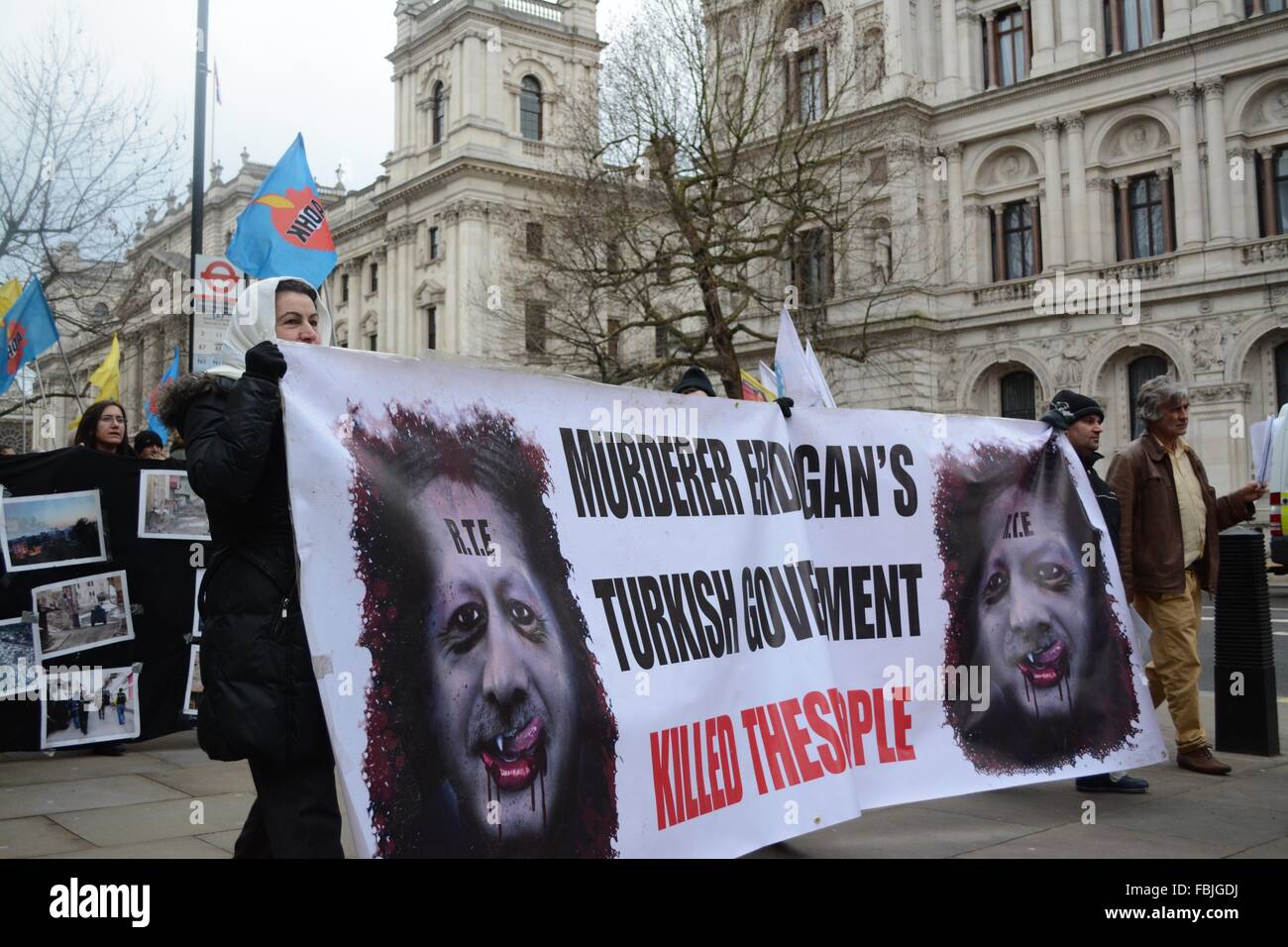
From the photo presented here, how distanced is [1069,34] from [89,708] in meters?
34.6

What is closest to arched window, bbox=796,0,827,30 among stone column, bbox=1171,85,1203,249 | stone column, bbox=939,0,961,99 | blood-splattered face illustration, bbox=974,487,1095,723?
stone column, bbox=939,0,961,99

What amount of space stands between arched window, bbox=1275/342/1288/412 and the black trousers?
31811 millimetres

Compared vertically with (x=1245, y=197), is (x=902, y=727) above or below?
below

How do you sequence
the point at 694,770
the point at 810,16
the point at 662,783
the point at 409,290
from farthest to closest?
the point at 409,290
the point at 810,16
the point at 694,770
the point at 662,783

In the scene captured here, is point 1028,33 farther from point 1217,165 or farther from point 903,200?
point 1217,165

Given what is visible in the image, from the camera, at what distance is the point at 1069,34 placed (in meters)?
34.2

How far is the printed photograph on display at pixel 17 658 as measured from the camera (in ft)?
22.2

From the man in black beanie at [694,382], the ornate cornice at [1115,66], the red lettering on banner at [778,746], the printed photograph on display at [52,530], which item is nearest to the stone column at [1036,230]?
the ornate cornice at [1115,66]

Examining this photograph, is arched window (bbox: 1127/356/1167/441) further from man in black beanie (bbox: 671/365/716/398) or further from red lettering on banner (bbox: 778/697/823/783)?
red lettering on banner (bbox: 778/697/823/783)

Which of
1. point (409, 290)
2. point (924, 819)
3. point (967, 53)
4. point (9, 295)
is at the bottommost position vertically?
point (924, 819)

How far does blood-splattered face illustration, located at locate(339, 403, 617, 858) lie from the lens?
3264 millimetres

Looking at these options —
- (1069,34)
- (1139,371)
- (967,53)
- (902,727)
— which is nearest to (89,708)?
(902,727)

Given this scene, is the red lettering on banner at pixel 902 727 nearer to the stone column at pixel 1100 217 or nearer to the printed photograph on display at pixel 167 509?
the printed photograph on display at pixel 167 509
